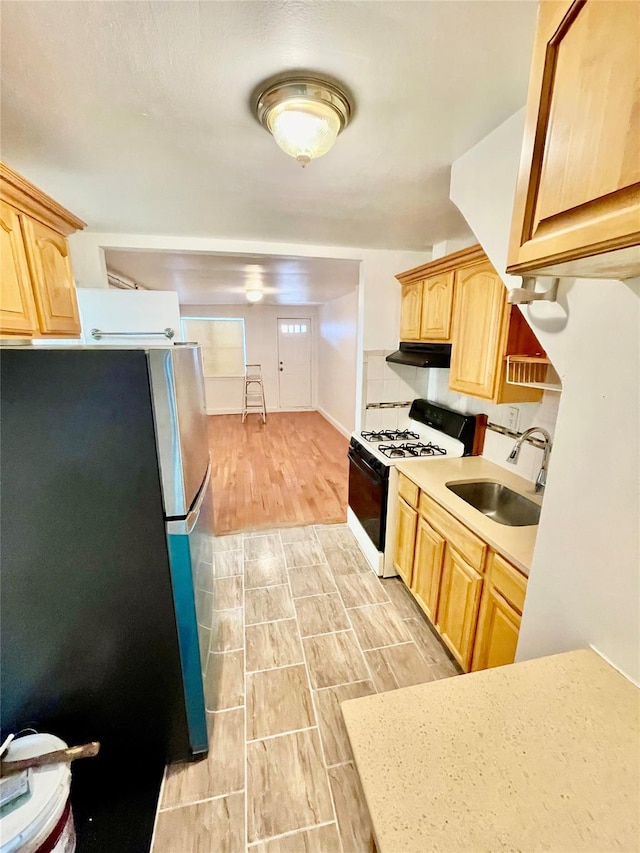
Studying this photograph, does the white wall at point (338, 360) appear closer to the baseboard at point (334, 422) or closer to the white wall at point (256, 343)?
the baseboard at point (334, 422)

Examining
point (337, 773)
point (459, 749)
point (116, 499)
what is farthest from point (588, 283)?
point (337, 773)

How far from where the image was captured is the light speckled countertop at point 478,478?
140 centimetres

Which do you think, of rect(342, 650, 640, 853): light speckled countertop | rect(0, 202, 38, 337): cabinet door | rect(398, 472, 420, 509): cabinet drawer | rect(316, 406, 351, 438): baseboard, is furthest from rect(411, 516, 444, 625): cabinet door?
rect(316, 406, 351, 438): baseboard

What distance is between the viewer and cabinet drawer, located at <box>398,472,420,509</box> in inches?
81.8

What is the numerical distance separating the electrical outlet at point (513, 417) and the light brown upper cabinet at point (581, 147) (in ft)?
4.92

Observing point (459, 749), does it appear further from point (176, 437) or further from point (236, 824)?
point (236, 824)

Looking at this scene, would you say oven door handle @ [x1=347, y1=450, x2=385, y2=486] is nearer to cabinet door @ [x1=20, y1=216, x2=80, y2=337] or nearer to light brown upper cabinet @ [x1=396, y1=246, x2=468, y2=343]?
light brown upper cabinet @ [x1=396, y1=246, x2=468, y2=343]

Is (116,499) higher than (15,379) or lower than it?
lower

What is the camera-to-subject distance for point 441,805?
0.59 m

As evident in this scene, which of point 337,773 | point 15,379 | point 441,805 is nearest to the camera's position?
point 441,805

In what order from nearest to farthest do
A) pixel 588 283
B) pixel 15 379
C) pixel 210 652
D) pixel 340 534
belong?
Answer: pixel 588 283, pixel 15 379, pixel 210 652, pixel 340 534

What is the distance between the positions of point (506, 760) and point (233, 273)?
4.21 metres

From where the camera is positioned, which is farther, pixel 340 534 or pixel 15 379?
pixel 340 534

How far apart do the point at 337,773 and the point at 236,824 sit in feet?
1.33
